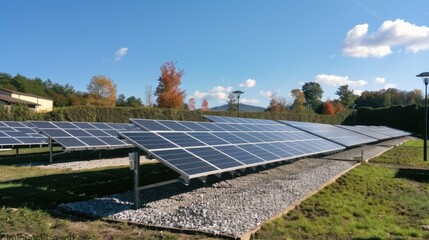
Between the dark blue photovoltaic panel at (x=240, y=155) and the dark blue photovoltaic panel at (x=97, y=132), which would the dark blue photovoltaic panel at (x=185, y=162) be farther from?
the dark blue photovoltaic panel at (x=97, y=132)

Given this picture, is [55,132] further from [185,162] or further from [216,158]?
[185,162]

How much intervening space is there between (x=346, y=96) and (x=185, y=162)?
129362 mm

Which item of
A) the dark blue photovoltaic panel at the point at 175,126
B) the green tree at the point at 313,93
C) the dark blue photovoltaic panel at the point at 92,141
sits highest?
the green tree at the point at 313,93

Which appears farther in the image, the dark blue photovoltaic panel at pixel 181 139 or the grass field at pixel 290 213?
the dark blue photovoltaic panel at pixel 181 139

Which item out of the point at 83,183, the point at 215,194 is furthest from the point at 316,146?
the point at 83,183

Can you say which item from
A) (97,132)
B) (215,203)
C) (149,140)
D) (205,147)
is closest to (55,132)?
(97,132)

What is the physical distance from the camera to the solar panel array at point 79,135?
64.8ft

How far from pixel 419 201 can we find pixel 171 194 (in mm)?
8460

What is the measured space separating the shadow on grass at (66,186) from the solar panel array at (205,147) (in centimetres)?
254

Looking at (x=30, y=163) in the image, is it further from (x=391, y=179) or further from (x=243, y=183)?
(x=391, y=179)

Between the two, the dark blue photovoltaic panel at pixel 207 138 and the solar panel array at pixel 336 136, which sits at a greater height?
the dark blue photovoltaic panel at pixel 207 138

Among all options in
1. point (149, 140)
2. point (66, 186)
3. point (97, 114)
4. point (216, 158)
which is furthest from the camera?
point (97, 114)

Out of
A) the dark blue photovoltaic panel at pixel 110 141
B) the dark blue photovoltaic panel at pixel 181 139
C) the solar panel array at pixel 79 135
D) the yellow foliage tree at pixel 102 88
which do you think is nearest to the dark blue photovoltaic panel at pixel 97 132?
the solar panel array at pixel 79 135

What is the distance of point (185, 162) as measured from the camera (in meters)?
9.91
